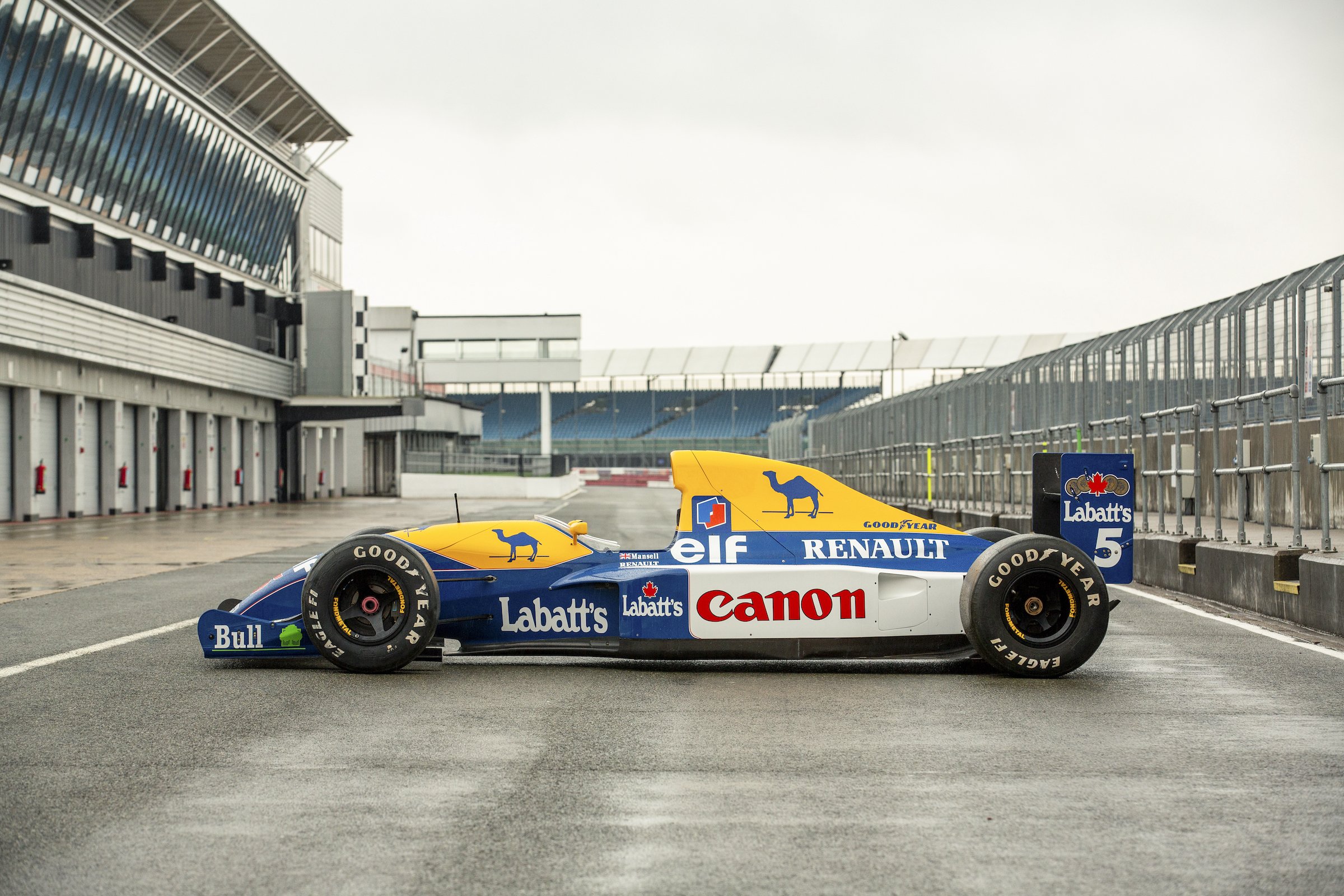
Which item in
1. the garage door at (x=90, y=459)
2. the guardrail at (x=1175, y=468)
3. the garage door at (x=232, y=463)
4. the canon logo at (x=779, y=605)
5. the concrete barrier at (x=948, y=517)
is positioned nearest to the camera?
the canon logo at (x=779, y=605)

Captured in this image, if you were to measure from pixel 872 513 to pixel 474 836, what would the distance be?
4.07 meters

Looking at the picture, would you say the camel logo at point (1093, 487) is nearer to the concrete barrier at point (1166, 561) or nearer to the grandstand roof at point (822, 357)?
the concrete barrier at point (1166, 561)

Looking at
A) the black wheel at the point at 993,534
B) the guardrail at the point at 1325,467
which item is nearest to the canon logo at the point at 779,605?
the black wheel at the point at 993,534

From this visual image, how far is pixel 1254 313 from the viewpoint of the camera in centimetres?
1348

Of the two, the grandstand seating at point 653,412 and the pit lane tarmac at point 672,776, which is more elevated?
the grandstand seating at point 653,412

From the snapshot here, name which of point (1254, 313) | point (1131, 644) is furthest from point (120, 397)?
point (1131, 644)

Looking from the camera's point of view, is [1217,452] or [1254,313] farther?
[1254,313]

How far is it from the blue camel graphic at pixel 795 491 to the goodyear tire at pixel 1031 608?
0.98 meters

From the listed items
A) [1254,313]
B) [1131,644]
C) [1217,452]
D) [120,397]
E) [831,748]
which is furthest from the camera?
[120,397]

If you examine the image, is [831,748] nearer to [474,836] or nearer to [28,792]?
[474,836]

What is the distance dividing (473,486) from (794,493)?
176 ft

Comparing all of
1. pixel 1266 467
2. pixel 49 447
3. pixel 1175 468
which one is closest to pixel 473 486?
pixel 49 447

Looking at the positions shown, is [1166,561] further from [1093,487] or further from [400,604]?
[400,604]

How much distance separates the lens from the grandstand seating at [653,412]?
331 feet
